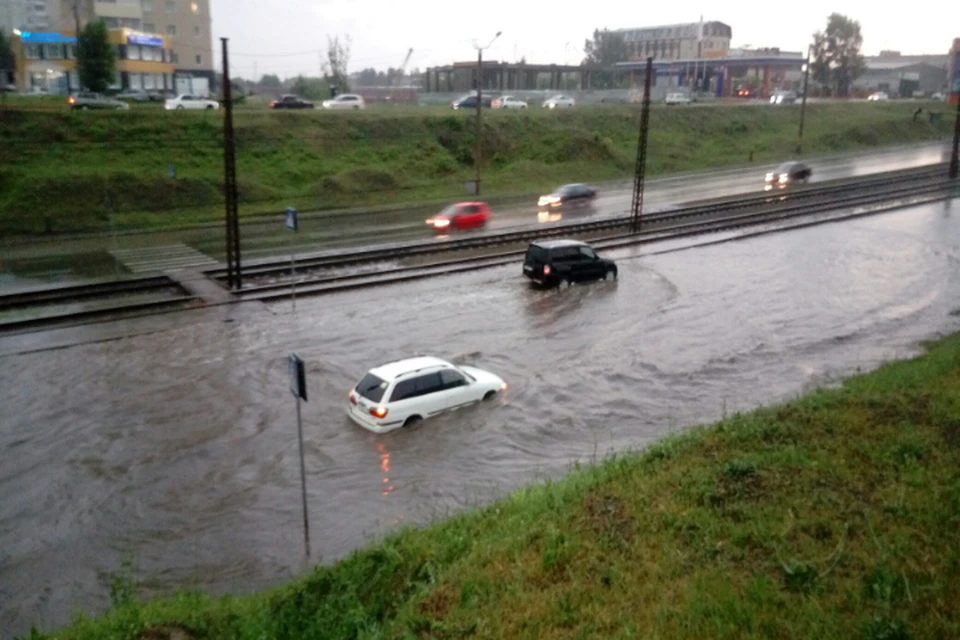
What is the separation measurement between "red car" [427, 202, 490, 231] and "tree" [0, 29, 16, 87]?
44597 mm

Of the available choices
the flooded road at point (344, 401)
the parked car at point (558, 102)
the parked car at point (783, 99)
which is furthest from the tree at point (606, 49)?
the flooded road at point (344, 401)

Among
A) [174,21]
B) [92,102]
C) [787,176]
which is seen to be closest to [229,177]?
[92,102]

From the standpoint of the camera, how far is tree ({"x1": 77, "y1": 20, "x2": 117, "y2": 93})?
5325cm

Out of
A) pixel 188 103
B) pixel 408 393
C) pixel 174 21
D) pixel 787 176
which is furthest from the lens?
pixel 174 21

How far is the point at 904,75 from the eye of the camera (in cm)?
12044

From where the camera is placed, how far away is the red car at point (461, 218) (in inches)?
1388

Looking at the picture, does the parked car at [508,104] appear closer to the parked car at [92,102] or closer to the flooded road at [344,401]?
the parked car at [92,102]

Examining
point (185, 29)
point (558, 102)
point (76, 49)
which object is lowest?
point (558, 102)

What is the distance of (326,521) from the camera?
39.2ft

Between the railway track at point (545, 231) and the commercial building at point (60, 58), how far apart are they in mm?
47614

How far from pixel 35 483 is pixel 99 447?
1.40 m

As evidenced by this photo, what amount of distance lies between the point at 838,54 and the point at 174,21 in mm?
75082

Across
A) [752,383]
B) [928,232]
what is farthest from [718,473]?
[928,232]

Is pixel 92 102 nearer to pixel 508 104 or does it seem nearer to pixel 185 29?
pixel 508 104
